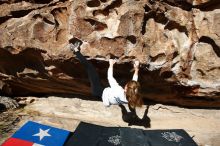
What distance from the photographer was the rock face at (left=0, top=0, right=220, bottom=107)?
4848 mm

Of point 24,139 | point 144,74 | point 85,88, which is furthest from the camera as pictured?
point 85,88

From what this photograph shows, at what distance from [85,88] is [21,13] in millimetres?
1614

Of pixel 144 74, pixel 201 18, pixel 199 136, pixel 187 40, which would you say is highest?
pixel 201 18

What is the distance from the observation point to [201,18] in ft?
16.3

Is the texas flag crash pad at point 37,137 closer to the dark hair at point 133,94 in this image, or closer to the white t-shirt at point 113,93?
the white t-shirt at point 113,93

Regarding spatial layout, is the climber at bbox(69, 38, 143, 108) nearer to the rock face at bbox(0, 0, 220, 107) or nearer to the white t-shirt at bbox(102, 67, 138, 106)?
the white t-shirt at bbox(102, 67, 138, 106)

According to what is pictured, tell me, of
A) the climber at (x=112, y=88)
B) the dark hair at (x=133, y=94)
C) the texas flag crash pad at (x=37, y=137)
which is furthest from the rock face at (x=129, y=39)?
the texas flag crash pad at (x=37, y=137)

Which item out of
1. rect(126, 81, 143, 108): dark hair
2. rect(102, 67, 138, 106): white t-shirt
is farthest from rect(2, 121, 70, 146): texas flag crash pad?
rect(126, 81, 143, 108): dark hair

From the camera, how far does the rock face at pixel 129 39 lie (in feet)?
15.9

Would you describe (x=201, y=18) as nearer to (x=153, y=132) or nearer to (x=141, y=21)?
(x=141, y=21)

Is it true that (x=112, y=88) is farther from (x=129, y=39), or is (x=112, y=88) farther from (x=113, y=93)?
(x=129, y=39)

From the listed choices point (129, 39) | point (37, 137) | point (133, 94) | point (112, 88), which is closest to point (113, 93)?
point (112, 88)

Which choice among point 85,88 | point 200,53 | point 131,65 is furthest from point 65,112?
point 200,53

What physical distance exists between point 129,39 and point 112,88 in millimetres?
754
